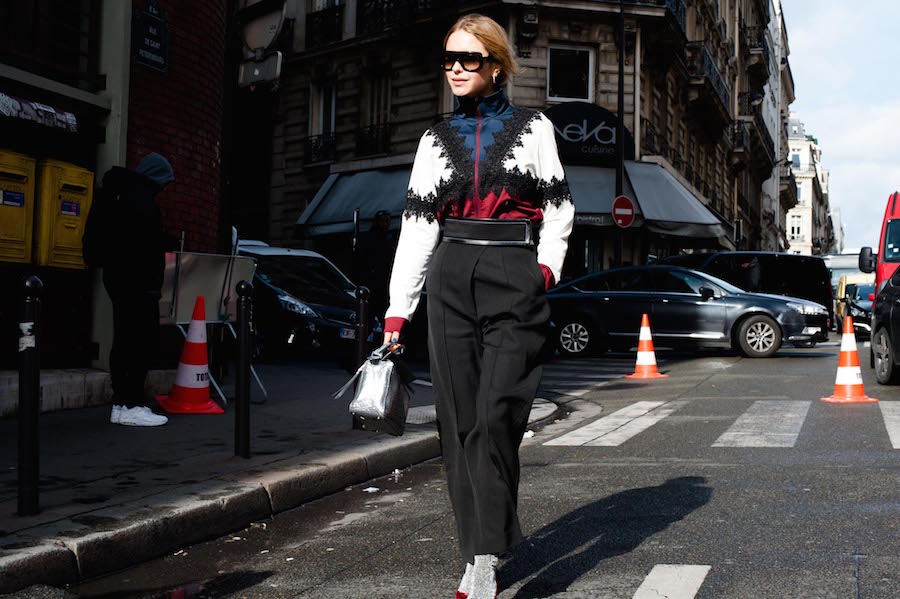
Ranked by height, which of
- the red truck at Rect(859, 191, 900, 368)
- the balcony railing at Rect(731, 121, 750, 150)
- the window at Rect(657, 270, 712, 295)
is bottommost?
the window at Rect(657, 270, 712, 295)

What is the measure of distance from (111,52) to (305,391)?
11.1 feet

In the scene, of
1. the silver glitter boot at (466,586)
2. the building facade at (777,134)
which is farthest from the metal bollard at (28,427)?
the building facade at (777,134)

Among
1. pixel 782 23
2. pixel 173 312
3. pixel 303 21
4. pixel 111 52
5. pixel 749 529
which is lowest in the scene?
pixel 749 529

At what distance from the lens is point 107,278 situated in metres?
6.98

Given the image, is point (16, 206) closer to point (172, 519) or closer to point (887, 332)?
point (172, 519)

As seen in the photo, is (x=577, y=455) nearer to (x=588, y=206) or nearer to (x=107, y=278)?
(x=107, y=278)

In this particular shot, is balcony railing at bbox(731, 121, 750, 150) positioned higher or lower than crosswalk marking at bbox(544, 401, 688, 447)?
higher

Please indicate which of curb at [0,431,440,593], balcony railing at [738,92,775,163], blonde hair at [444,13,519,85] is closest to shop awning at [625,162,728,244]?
curb at [0,431,440,593]

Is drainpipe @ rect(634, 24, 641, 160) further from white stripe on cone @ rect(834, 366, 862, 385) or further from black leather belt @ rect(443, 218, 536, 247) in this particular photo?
black leather belt @ rect(443, 218, 536, 247)

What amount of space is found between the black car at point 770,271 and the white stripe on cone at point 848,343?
9.67 m

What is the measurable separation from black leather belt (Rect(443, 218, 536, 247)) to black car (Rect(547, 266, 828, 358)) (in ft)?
40.7

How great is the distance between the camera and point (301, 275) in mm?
14234

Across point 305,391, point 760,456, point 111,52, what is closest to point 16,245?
point 111,52

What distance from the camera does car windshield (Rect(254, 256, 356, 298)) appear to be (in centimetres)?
1376
